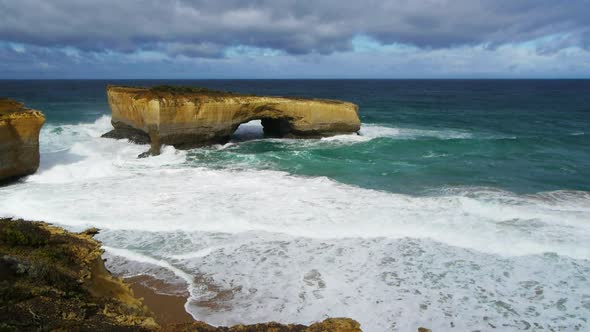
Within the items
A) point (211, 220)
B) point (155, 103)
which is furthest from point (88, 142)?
point (211, 220)

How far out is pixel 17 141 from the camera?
642 inches

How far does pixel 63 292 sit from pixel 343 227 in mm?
8079

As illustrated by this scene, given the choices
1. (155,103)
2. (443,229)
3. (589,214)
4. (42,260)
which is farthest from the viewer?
(155,103)

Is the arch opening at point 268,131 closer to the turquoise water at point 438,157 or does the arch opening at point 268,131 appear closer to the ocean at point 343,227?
the turquoise water at point 438,157

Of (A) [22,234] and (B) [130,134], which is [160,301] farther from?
(B) [130,134]

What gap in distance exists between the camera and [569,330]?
749 centimetres

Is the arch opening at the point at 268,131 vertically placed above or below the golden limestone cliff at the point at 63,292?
above

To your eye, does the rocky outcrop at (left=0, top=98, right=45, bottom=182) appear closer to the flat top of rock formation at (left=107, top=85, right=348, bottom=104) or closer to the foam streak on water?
the foam streak on water

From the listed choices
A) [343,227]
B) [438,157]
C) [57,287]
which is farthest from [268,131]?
→ [57,287]

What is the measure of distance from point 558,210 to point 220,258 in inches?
430

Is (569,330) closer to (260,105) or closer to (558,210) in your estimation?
(558,210)

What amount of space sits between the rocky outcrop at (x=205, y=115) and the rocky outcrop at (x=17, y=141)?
550 cm

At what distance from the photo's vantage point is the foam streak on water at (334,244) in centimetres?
815

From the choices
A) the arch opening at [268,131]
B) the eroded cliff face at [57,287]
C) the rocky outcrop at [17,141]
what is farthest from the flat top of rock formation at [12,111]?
the eroded cliff face at [57,287]
